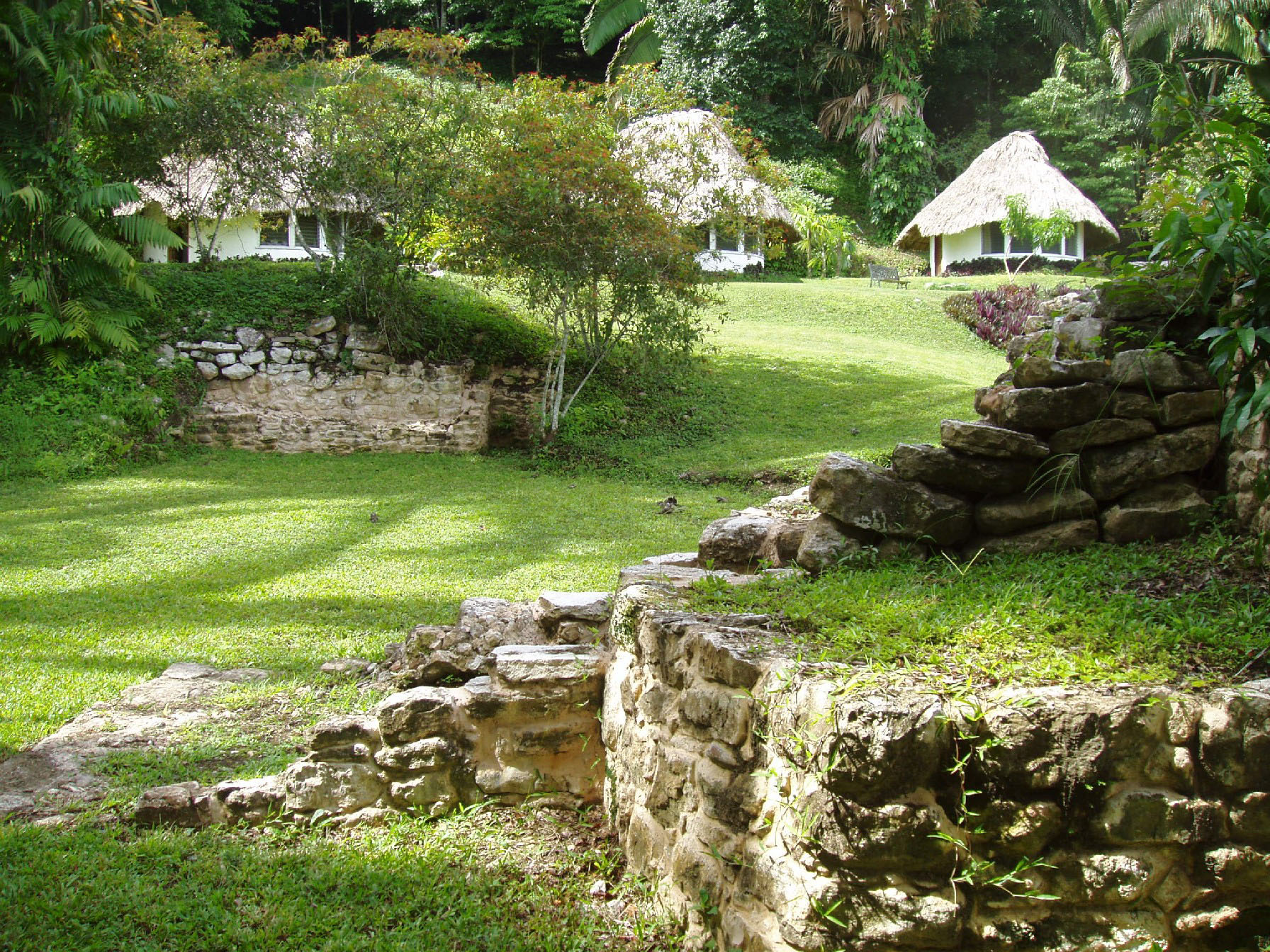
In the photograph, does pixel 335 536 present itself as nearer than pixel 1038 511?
No

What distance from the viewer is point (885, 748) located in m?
2.40

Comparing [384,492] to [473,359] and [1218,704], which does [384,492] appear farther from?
[1218,704]

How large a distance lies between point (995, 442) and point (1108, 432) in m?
0.48

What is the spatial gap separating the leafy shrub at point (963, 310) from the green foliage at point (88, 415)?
1465 cm

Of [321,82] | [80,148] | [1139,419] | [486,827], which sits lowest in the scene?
[486,827]

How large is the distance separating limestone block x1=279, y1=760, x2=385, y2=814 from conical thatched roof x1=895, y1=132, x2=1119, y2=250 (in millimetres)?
25793

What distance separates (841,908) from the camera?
246 cm

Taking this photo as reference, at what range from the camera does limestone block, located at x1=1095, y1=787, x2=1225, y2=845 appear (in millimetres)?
2402

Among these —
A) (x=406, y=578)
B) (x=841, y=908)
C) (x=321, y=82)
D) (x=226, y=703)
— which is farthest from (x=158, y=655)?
(x=321, y=82)

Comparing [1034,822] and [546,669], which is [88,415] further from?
[1034,822]

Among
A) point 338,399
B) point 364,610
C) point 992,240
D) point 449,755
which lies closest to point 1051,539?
point 449,755

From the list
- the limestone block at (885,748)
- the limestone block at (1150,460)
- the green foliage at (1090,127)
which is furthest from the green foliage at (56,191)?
the green foliage at (1090,127)

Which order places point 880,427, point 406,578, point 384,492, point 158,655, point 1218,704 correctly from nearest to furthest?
point 1218,704, point 158,655, point 406,578, point 384,492, point 880,427

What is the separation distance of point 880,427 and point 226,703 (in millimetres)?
9266
